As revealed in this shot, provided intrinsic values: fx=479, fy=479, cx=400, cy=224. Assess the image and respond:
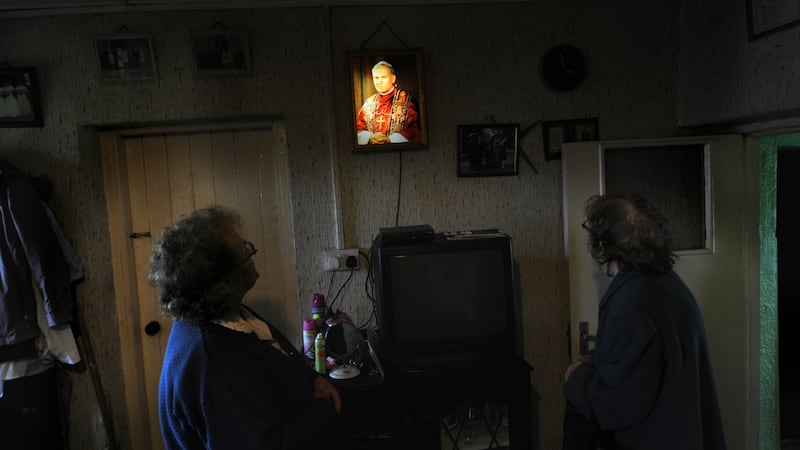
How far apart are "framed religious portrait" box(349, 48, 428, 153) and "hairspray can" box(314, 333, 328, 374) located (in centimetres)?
85

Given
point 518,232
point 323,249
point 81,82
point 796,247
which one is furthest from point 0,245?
point 796,247

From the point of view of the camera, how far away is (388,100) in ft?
7.04

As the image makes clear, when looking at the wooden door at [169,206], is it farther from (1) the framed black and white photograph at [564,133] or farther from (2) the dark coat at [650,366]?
(2) the dark coat at [650,366]

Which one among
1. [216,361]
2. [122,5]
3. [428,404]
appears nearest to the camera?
[216,361]

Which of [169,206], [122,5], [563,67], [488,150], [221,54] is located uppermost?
[122,5]

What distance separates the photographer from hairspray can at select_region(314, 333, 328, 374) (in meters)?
1.84

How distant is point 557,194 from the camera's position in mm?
2283

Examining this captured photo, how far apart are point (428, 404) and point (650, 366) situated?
818 mm

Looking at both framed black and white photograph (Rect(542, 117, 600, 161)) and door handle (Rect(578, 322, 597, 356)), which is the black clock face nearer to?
framed black and white photograph (Rect(542, 117, 600, 161))

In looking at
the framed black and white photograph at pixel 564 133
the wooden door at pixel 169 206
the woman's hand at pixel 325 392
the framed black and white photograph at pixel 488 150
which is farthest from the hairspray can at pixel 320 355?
the framed black and white photograph at pixel 564 133

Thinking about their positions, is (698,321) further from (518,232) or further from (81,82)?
(81,82)

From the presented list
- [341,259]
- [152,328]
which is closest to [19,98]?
[152,328]

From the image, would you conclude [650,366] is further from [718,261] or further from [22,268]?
[22,268]

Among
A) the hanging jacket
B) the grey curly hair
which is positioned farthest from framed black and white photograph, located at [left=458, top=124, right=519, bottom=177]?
the hanging jacket
